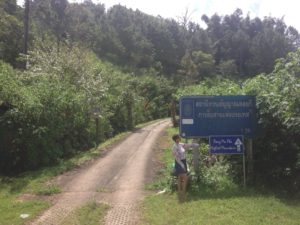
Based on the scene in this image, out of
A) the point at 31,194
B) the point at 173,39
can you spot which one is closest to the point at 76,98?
the point at 31,194

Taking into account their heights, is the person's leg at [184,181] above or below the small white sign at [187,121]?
below

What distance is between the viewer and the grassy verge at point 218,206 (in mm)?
9547

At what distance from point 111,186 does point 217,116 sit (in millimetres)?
3796

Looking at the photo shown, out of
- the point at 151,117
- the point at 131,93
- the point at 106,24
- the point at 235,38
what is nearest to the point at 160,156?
the point at 131,93

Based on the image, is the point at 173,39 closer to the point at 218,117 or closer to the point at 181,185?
the point at 218,117

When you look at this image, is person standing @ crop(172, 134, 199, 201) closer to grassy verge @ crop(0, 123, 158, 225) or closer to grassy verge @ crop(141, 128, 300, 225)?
grassy verge @ crop(141, 128, 300, 225)

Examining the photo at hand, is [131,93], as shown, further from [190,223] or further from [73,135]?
[190,223]

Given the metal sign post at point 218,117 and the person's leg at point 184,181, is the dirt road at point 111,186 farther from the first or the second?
the metal sign post at point 218,117

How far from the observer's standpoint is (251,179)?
12.7m

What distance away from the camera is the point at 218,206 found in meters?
10.6

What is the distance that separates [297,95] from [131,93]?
22.9m

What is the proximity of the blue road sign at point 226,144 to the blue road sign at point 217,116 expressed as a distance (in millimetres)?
382

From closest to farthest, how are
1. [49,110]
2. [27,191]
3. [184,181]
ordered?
[184,181], [27,191], [49,110]

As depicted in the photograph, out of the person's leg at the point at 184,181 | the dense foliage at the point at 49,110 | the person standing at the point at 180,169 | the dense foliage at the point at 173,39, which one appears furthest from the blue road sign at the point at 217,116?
the dense foliage at the point at 173,39
